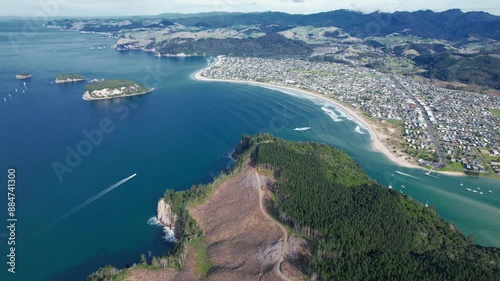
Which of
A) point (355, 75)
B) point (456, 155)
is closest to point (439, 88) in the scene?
point (355, 75)

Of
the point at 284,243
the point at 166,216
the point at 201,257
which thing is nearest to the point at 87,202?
the point at 166,216

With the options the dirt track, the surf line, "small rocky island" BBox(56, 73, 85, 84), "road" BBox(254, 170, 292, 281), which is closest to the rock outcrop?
the dirt track

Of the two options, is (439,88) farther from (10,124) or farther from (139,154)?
(10,124)

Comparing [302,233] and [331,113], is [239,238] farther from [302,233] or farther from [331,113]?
[331,113]

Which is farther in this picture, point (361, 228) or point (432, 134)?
point (432, 134)

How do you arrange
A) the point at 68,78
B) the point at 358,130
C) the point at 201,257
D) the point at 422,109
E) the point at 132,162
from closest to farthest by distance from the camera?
the point at 201,257 → the point at 132,162 → the point at 358,130 → the point at 422,109 → the point at 68,78

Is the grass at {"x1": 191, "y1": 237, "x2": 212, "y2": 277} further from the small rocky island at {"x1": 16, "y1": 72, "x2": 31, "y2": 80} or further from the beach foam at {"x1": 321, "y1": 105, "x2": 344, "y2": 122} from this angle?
the small rocky island at {"x1": 16, "y1": 72, "x2": 31, "y2": 80}
